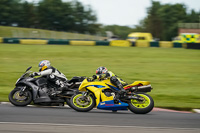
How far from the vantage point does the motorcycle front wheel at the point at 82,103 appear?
363 inches

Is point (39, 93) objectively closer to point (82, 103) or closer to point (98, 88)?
point (82, 103)

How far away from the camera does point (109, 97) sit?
9156mm

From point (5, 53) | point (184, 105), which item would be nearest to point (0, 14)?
point (5, 53)

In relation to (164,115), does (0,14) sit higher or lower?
higher

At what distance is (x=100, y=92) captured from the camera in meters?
9.21

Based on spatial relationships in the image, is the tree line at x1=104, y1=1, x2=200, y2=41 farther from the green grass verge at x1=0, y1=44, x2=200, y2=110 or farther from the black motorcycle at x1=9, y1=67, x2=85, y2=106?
the black motorcycle at x1=9, y1=67, x2=85, y2=106

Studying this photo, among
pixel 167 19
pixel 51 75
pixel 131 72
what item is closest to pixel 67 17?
pixel 167 19

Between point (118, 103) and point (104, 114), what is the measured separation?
1.58ft

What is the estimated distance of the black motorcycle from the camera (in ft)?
32.0

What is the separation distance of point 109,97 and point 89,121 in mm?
1363

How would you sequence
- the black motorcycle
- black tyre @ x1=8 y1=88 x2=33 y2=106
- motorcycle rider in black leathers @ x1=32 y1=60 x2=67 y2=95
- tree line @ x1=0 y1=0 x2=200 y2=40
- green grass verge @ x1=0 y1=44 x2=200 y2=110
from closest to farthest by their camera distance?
1. the black motorcycle
2. black tyre @ x1=8 y1=88 x2=33 y2=106
3. motorcycle rider in black leathers @ x1=32 y1=60 x2=67 y2=95
4. green grass verge @ x1=0 y1=44 x2=200 y2=110
5. tree line @ x1=0 y1=0 x2=200 y2=40

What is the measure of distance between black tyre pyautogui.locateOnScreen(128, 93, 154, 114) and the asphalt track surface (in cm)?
17

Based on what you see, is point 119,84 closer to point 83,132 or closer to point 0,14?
point 83,132

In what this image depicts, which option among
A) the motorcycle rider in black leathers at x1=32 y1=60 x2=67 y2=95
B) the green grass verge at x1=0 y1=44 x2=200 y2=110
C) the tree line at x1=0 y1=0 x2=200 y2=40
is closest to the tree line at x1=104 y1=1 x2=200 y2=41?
the tree line at x1=0 y1=0 x2=200 y2=40
